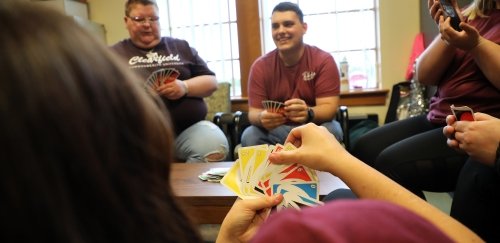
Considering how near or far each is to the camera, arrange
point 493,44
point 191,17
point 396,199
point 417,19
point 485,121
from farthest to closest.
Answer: point 191,17 < point 417,19 < point 493,44 < point 485,121 < point 396,199

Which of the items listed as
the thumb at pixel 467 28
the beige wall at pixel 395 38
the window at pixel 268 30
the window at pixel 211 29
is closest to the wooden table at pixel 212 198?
the thumb at pixel 467 28

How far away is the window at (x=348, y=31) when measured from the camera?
3.66 m

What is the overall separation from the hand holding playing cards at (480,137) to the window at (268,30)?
2.56m

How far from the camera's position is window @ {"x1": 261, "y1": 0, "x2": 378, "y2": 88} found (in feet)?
12.0

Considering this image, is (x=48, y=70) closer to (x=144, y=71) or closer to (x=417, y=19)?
(x=144, y=71)

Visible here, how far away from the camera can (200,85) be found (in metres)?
2.54

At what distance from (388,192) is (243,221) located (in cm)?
28

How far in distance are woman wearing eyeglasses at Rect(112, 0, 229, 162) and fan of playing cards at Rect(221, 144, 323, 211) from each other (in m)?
1.51

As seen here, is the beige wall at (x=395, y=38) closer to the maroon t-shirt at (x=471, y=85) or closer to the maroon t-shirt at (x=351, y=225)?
the maroon t-shirt at (x=471, y=85)

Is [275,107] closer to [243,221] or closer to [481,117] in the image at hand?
[481,117]

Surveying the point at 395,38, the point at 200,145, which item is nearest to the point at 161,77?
the point at 200,145

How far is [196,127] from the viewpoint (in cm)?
250

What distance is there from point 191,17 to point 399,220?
12.6 ft

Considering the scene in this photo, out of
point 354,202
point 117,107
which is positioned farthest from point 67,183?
point 354,202
